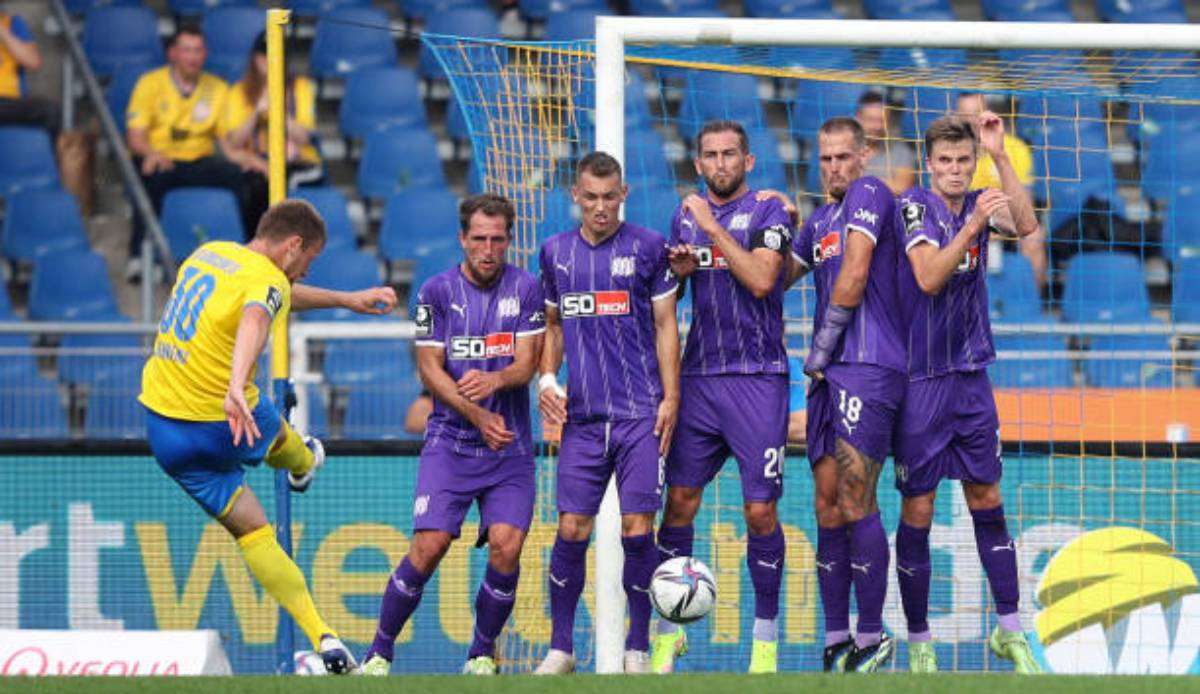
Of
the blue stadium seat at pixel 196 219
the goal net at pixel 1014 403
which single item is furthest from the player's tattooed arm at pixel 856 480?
the blue stadium seat at pixel 196 219

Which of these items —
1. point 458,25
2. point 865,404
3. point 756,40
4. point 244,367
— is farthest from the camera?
point 458,25

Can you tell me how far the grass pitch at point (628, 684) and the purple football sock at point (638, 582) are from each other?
50.9 inches

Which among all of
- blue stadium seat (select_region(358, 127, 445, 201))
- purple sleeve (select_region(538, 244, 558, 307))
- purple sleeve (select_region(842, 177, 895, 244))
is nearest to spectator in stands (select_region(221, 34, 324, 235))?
blue stadium seat (select_region(358, 127, 445, 201))

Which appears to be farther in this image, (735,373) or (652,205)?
(652,205)

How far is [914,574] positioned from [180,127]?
Result: 24.9 feet

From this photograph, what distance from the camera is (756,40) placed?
8.76 meters

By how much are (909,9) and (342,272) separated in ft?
16.6

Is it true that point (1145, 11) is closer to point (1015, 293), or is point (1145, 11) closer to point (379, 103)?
point (1015, 293)

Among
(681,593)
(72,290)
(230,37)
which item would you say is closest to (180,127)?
(230,37)

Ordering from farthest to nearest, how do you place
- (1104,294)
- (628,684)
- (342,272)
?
(342,272) < (1104,294) < (628,684)

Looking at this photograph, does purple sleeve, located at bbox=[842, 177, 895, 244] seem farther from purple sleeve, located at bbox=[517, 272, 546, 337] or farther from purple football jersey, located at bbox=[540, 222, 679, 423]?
purple sleeve, located at bbox=[517, 272, 546, 337]

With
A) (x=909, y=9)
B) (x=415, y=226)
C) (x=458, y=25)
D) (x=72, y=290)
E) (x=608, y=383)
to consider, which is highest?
(x=909, y=9)

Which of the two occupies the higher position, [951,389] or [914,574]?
[951,389]

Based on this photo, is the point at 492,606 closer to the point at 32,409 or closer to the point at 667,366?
the point at 667,366
